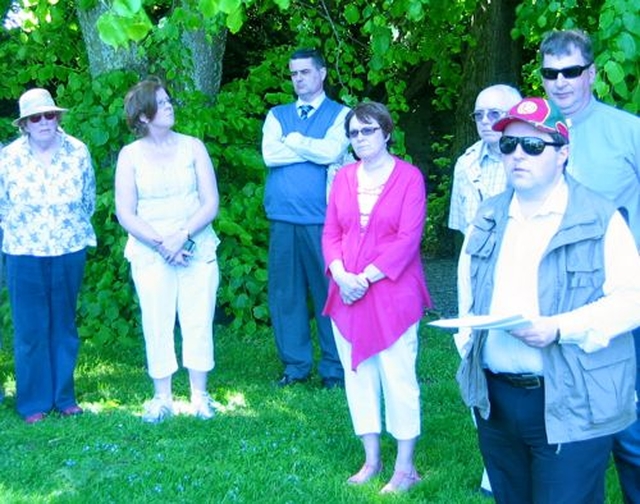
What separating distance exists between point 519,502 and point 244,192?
520 centimetres

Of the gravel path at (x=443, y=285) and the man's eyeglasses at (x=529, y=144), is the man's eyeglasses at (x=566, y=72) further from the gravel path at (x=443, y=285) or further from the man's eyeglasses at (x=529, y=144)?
the gravel path at (x=443, y=285)

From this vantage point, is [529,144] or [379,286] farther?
[379,286]

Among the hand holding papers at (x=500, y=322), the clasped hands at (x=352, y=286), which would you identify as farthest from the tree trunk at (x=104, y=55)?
the hand holding papers at (x=500, y=322)

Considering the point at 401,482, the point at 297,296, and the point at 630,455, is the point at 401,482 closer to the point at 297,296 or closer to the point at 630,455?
the point at 630,455

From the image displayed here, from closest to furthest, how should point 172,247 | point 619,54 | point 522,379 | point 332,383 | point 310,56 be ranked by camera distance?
point 522,379
point 619,54
point 172,247
point 310,56
point 332,383

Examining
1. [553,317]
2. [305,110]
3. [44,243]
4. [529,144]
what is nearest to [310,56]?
[305,110]

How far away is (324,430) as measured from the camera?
5.28 metres

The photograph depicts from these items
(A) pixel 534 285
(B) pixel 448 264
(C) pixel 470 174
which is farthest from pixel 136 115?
(B) pixel 448 264

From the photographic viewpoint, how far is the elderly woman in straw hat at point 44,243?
5422mm

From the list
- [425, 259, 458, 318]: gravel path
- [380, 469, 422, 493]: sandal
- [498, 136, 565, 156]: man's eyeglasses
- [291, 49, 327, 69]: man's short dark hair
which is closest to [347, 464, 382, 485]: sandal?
[380, 469, 422, 493]: sandal

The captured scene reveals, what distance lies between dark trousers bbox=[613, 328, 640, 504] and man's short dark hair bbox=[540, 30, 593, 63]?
106 centimetres

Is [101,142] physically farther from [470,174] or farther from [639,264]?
[639,264]

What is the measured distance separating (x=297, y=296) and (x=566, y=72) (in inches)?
118

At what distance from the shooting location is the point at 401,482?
4.39 m
